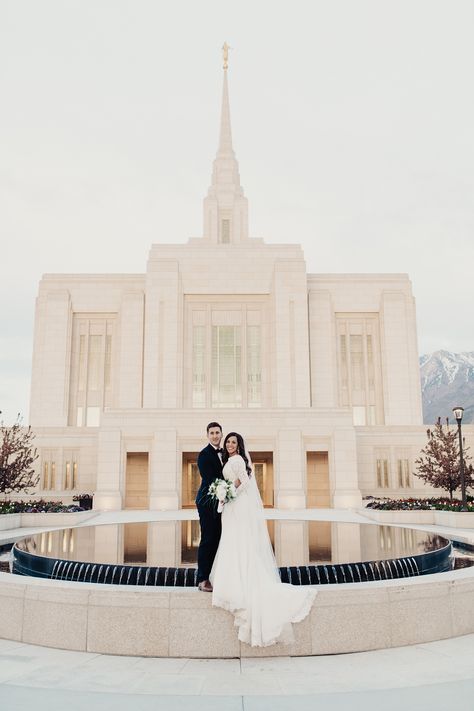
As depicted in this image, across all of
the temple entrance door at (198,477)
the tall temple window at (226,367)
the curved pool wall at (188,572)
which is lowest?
the curved pool wall at (188,572)

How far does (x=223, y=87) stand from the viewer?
57.5 m

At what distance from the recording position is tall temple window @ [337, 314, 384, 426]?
4319cm

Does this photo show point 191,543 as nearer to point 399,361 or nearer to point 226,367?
point 226,367

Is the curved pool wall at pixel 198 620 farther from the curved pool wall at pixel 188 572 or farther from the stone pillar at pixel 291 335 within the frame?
the stone pillar at pixel 291 335

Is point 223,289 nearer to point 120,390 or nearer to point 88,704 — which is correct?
point 120,390

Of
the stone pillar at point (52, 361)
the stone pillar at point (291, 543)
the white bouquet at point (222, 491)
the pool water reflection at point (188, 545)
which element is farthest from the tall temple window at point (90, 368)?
the white bouquet at point (222, 491)

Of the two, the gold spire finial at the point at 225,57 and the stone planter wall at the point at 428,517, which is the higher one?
the gold spire finial at the point at 225,57

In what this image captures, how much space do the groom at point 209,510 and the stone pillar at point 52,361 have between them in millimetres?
36456

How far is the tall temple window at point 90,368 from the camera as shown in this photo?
4288cm

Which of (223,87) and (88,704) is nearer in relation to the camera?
(88,704)

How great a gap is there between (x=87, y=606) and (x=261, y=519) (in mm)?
2381

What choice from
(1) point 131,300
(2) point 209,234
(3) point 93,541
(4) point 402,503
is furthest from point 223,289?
(3) point 93,541

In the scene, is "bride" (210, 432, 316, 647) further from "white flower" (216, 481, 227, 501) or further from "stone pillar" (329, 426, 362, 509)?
"stone pillar" (329, 426, 362, 509)

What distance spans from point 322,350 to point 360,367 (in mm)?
3572
